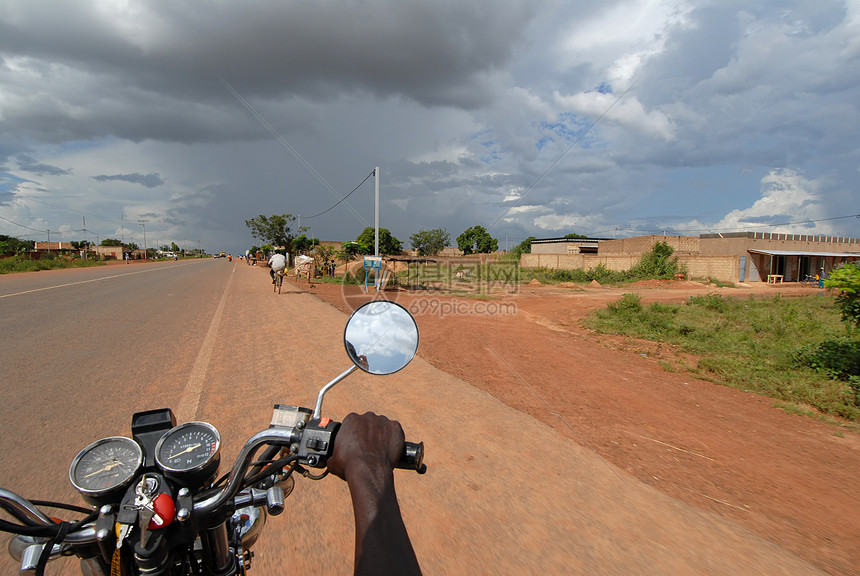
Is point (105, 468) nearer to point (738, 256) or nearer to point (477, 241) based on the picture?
point (738, 256)

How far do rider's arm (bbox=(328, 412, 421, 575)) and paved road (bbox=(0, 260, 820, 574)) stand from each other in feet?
4.43

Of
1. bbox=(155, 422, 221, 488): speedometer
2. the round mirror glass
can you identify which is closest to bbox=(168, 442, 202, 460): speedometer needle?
bbox=(155, 422, 221, 488): speedometer

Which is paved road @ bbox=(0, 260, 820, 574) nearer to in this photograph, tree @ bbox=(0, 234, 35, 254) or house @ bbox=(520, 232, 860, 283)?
house @ bbox=(520, 232, 860, 283)

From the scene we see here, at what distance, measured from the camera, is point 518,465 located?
356 centimetres

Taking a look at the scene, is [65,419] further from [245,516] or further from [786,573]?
[786,573]

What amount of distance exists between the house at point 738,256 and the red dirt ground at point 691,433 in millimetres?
28816

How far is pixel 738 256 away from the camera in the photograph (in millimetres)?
32188

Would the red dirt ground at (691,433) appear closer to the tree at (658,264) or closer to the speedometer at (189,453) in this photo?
the speedometer at (189,453)

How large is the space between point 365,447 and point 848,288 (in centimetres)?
831

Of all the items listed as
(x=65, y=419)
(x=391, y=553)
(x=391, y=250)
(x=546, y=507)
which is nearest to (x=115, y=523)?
(x=391, y=553)

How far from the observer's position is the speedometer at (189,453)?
133 cm

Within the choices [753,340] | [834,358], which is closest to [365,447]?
[834,358]

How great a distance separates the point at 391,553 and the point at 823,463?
15.6ft

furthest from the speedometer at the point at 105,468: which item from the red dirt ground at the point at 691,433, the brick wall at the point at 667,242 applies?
the brick wall at the point at 667,242
